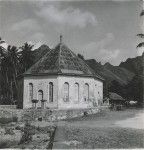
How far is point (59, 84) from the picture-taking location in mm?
37406

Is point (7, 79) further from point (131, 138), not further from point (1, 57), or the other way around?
point (131, 138)

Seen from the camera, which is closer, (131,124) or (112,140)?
(112,140)

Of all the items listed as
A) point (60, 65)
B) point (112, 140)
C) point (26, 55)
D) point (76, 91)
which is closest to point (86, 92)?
point (76, 91)

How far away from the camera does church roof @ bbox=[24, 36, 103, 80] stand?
3788 cm

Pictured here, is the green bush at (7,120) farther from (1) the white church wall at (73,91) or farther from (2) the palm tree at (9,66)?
(2) the palm tree at (9,66)

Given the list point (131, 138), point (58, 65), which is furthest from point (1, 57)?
point (131, 138)

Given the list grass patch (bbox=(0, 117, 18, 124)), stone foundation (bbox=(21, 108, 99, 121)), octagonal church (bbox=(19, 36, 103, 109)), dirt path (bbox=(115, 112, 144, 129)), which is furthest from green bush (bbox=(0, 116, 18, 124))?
dirt path (bbox=(115, 112, 144, 129))

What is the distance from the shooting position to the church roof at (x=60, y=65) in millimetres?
37875

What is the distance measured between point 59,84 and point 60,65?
2.46 meters

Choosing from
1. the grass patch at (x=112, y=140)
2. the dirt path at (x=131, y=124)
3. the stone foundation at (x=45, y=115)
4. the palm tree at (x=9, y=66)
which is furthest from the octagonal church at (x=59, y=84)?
the palm tree at (x=9, y=66)

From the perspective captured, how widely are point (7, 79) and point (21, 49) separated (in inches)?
325

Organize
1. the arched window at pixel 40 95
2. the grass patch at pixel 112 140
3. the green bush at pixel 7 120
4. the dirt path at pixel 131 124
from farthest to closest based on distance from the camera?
the arched window at pixel 40 95 < the green bush at pixel 7 120 < the dirt path at pixel 131 124 < the grass patch at pixel 112 140

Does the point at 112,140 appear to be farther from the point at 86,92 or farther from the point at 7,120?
the point at 86,92

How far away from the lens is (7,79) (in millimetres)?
70188
